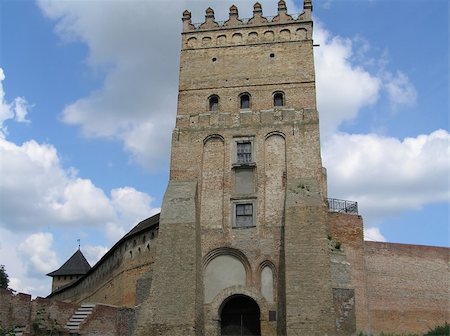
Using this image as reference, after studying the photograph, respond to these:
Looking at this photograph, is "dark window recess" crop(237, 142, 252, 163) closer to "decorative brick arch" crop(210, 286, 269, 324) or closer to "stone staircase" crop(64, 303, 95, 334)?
"decorative brick arch" crop(210, 286, 269, 324)

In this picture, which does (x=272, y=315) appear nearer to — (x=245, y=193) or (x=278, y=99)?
(x=245, y=193)

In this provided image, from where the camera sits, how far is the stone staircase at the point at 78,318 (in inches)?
927

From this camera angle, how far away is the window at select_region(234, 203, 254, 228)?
24.9m

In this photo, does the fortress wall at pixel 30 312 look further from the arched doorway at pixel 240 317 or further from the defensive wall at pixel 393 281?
the defensive wall at pixel 393 281

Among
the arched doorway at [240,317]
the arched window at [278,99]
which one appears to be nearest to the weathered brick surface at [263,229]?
the arched window at [278,99]

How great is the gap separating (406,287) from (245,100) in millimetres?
12125

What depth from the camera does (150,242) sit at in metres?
32.8

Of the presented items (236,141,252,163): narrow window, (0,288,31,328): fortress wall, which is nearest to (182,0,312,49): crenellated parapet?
(236,141,252,163): narrow window

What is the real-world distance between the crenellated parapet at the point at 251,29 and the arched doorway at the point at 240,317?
13003 millimetres

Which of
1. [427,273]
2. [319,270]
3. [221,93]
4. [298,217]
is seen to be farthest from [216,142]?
[427,273]

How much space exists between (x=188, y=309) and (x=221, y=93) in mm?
10891

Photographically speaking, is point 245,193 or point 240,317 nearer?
point 240,317

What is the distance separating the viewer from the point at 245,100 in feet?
91.4

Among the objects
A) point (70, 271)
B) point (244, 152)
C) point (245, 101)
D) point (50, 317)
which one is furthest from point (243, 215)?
point (70, 271)
